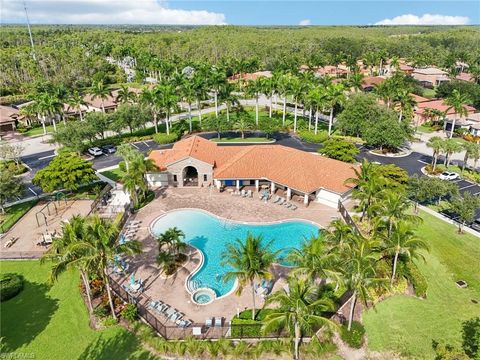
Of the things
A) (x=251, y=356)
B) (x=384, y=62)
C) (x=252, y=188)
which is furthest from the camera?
(x=384, y=62)

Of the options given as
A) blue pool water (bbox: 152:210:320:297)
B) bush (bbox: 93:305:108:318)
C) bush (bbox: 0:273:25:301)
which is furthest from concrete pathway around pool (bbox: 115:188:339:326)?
bush (bbox: 0:273:25:301)

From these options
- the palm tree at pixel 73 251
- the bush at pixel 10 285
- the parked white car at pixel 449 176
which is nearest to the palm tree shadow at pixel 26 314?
the bush at pixel 10 285

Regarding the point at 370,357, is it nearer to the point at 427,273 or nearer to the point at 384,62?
the point at 427,273

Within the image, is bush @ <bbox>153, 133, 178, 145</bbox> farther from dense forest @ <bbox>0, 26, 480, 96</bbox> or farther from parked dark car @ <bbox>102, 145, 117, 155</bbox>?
dense forest @ <bbox>0, 26, 480, 96</bbox>

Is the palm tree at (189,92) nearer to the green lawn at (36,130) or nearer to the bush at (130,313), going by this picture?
the green lawn at (36,130)

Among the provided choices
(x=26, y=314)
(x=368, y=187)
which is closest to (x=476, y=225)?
(x=368, y=187)

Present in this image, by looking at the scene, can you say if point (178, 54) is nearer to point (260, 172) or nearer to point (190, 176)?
point (190, 176)

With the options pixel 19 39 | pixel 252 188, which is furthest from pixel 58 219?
pixel 19 39
